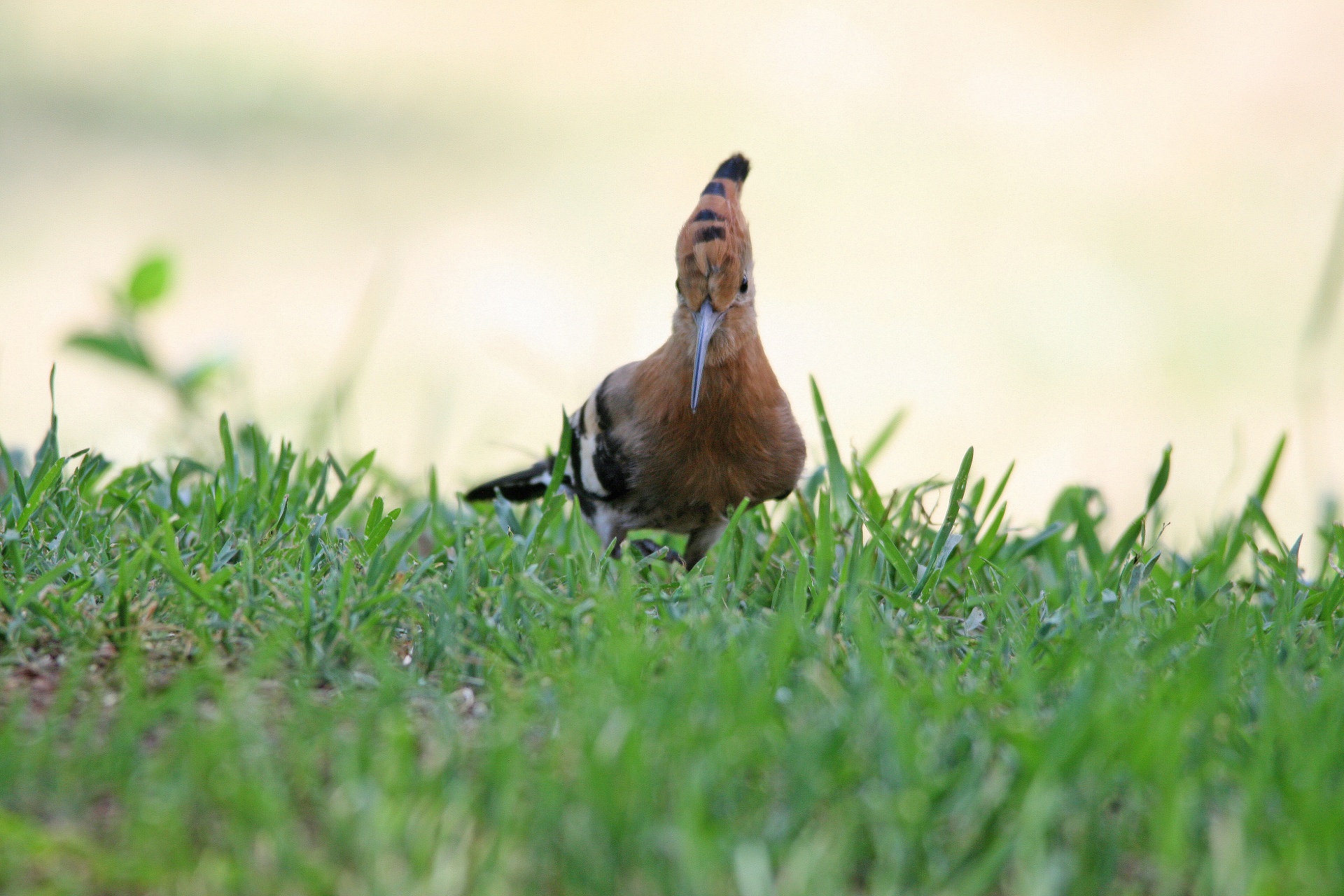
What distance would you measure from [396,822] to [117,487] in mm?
1861

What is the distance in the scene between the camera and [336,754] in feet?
5.96

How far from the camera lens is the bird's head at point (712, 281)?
3.57m

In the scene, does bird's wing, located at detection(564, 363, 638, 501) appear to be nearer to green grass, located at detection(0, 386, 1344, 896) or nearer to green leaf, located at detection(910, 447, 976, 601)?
green grass, located at detection(0, 386, 1344, 896)

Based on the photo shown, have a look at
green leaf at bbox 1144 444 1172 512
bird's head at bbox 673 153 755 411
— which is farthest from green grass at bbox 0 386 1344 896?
bird's head at bbox 673 153 755 411

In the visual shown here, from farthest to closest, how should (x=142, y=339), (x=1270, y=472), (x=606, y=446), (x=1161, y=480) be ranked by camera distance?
1. (x=142, y=339)
2. (x=606, y=446)
3. (x=1270, y=472)
4. (x=1161, y=480)

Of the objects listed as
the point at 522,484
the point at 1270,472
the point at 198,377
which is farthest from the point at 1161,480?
the point at 198,377

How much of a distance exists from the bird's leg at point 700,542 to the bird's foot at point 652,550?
10 cm

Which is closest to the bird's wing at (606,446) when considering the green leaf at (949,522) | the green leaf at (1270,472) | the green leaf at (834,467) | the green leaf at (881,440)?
the green leaf at (834,467)

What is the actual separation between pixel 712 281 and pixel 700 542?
804mm

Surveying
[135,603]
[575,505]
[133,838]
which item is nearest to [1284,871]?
[133,838]

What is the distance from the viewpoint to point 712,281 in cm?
356

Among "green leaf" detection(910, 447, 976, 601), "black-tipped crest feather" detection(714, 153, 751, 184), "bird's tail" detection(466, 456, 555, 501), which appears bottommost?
"bird's tail" detection(466, 456, 555, 501)

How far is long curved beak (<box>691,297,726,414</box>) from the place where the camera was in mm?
3391

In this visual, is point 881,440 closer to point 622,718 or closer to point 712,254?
point 712,254
